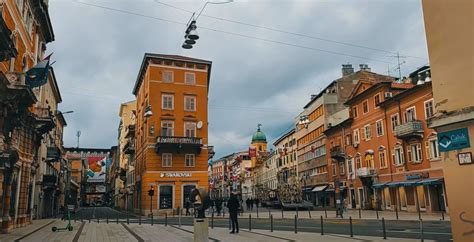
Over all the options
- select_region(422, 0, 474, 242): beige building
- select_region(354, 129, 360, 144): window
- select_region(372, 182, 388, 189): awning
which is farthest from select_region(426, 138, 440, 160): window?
select_region(422, 0, 474, 242): beige building

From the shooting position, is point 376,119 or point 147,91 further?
A: point 147,91

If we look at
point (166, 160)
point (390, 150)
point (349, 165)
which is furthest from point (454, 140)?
point (349, 165)

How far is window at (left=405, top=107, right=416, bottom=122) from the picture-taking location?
1490 inches

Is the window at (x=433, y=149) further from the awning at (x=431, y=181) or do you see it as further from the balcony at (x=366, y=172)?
the balcony at (x=366, y=172)

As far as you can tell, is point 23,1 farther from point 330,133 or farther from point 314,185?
point 314,185

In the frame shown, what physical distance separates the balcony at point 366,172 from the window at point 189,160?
18811 mm

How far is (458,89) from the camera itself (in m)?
9.30

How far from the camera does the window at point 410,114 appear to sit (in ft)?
124

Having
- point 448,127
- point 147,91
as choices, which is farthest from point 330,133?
point 448,127

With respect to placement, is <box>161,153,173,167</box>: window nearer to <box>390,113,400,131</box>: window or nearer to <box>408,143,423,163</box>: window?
<box>390,113,400,131</box>: window

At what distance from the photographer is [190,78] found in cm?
4922

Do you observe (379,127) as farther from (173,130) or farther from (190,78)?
(173,130)

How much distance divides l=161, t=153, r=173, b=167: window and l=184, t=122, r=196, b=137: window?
3.18 metres

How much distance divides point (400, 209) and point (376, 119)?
32.7 ft
